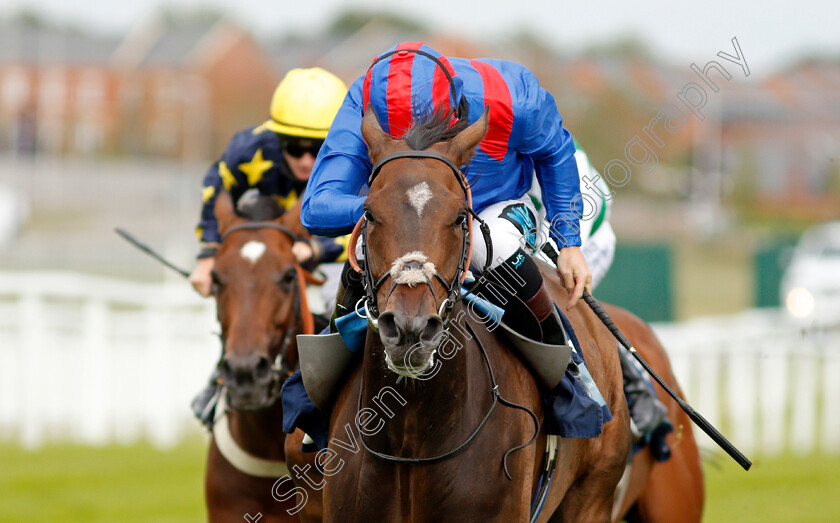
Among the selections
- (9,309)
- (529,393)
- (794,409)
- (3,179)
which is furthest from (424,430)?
(3,179)

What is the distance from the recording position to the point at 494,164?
3617mm

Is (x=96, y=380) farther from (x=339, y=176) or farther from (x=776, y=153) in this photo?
(x=776, y=153)

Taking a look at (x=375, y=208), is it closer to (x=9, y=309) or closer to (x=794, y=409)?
(x=9, y=309)

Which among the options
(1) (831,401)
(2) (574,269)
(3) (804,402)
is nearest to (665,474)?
(2) (574,269)

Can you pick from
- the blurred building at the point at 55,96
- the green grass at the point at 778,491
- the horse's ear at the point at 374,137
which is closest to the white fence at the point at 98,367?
the green grass at the point at 778,491

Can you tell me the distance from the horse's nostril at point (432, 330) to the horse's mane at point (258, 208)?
7.63ft

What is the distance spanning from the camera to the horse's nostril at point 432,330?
2695mm

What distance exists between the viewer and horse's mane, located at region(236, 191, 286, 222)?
4902 millimetres

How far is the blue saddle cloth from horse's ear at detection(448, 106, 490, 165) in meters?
0.53

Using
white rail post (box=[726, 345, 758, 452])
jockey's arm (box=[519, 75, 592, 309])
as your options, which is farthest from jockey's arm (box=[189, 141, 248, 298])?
white rail post (box=[726, 345, 758, 452])

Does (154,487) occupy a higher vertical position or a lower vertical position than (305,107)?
lower

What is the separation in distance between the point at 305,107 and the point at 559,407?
2175 mm

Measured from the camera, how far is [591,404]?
11.8 ft

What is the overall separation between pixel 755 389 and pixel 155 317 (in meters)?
6.52
